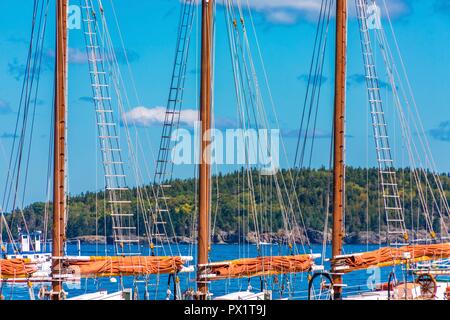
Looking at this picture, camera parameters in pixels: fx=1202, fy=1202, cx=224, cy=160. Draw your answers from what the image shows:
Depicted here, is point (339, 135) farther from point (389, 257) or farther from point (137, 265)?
point (137, 265)

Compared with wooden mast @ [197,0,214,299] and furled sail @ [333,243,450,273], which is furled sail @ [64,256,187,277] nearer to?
wooden mast @ [197,0,214,299]

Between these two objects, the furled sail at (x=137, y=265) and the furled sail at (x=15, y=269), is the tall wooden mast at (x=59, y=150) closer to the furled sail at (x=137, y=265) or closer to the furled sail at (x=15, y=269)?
the furled sail at (x=15, y=269)

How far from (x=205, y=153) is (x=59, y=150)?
6533 millimetres

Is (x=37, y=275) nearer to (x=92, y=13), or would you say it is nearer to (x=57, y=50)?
(x=57, y=50)

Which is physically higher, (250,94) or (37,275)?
(250,94)

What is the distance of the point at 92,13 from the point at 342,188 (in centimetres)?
1580

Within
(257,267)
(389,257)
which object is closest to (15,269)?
(257,267)

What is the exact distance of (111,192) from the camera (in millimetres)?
62375

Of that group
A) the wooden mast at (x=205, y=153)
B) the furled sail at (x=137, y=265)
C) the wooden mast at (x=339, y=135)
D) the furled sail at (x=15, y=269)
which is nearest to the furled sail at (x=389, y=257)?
the wooden mast at (x=339, y=135)

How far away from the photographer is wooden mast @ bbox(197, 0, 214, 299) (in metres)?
53.0
